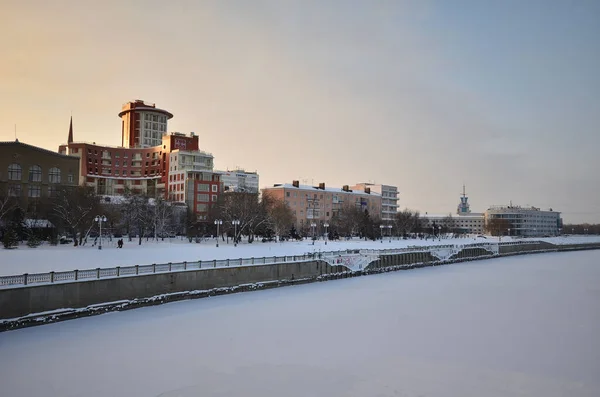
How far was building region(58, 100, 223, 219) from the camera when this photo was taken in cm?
9744

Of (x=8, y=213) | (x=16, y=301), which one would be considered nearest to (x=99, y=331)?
(x=16, y=301)

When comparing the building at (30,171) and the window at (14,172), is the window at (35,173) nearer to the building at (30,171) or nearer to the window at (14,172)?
the building at (30,171)

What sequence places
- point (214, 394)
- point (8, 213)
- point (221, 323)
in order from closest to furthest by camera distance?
1. point (214, 394)
2. point (221, 323)
3. point (8, 213)

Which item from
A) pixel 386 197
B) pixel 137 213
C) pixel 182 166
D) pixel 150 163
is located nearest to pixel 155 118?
pixel 150 163

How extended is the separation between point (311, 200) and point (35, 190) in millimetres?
76293

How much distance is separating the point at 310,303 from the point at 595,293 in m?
24.7

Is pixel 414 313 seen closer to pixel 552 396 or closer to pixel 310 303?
pixel 310 303

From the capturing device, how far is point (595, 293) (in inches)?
1564

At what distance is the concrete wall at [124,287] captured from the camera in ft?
77.2

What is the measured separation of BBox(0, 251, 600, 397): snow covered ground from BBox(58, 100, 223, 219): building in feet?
218

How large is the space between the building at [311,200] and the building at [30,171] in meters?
57.9

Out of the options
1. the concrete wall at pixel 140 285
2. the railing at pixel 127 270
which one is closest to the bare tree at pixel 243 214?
the concrete wall at pixel 140 285

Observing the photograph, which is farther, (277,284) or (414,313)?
(277,284)

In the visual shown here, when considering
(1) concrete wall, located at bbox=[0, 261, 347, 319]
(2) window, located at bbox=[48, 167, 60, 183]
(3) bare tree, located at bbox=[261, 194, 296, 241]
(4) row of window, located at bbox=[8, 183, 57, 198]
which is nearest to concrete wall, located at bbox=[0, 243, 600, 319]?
(1) concrete wall, located at bbox=[0, 261, 347, 319]
